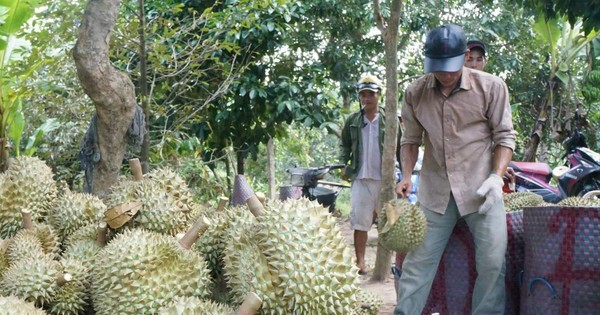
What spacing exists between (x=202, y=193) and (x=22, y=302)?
22.9 ft

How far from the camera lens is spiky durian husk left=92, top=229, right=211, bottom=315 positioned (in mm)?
1477

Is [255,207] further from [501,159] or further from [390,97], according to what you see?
[390,97]

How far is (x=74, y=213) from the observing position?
200 cm

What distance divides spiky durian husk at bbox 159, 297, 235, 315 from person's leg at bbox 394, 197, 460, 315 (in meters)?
2.15

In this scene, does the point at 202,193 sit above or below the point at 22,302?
below

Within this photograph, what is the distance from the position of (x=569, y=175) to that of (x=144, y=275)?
4.95 metres

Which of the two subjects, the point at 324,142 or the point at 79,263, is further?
the point at 324,142

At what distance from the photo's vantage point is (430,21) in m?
9.87

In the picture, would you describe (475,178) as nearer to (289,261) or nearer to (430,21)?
(289,261)

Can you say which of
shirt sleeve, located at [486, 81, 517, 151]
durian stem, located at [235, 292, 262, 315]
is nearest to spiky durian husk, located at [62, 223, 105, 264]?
durian stem, located at [235, 292, 262, 315]

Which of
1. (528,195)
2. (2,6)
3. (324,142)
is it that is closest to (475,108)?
(528,195)

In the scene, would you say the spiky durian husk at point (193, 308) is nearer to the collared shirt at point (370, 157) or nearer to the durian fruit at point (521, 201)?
the durian fruit at point (521, 201)

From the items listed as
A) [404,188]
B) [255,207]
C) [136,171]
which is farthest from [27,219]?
[404,188]

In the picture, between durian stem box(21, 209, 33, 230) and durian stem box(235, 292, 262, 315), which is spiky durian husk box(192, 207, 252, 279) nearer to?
durian stem box(235, 292, 262, 315)
